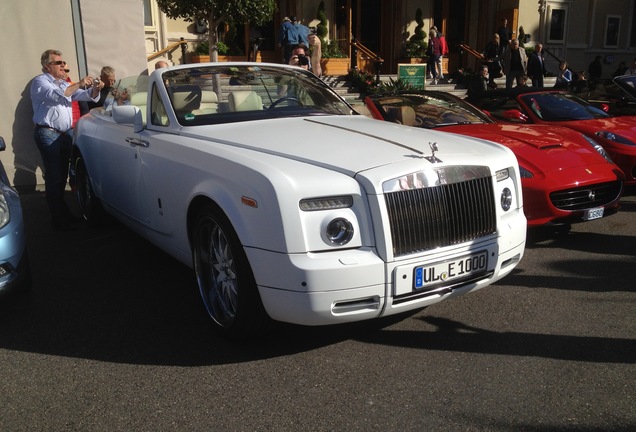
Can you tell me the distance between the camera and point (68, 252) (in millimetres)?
5816

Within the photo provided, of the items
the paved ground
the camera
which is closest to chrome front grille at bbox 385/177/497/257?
Answer: the paved ground

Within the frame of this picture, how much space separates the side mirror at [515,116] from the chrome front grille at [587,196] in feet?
6.51

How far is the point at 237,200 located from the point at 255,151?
17.8 inches

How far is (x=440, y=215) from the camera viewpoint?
340 centimetres

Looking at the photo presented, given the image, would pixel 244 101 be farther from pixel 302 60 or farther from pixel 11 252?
pixel 302 60

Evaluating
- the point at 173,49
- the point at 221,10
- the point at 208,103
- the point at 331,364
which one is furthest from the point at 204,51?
the point at 331,364

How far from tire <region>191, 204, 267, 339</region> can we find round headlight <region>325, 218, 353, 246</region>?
0.52 m

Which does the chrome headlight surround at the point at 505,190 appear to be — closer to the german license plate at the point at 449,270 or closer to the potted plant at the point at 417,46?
the german license plate at the point at 449,270

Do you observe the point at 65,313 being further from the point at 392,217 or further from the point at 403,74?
the point at 403,74

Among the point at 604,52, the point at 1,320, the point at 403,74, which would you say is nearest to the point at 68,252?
the point at 1,320

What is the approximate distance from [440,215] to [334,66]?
1631cm

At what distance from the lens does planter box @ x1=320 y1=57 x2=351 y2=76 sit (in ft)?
61.8

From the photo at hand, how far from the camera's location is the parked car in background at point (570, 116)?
695 cm

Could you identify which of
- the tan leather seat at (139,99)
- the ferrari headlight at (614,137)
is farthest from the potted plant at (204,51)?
the ferrari headlight at (614,137)
